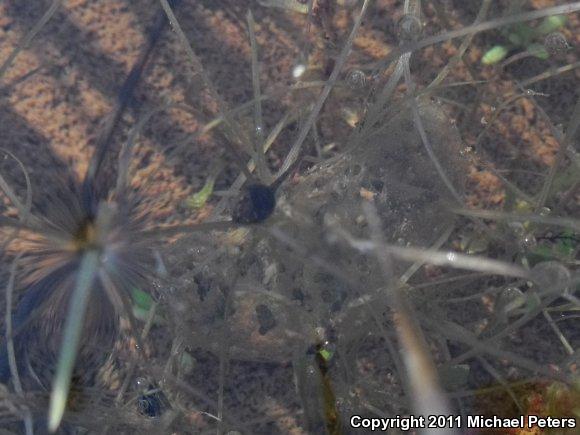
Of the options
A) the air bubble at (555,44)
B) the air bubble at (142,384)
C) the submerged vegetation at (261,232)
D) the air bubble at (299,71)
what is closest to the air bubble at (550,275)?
the submerged vegetation at (261,232)

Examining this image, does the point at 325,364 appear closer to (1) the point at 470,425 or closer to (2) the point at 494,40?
(1) the point at 470,425

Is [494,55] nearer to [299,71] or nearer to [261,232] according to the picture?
[299,71]

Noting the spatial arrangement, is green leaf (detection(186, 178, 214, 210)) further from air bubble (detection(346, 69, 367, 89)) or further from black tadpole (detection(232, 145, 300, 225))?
air bubble (detection(346, 69, 367, 89))

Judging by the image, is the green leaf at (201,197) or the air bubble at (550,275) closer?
the air bubble at (550,275)

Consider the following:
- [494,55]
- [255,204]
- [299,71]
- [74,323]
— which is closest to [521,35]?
[494,55]

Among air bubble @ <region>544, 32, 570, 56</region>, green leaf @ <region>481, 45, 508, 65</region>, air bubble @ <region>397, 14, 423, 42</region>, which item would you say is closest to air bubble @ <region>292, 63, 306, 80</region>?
air bubble @ <region>397, 14, 423, 42</region>

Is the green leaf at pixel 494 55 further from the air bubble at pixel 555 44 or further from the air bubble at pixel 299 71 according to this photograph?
the air bubble at pixel 299 71

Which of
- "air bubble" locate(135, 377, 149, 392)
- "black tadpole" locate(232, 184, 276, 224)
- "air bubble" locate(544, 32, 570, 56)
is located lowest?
"air bubble" locate(135, 377, 149, 392)
